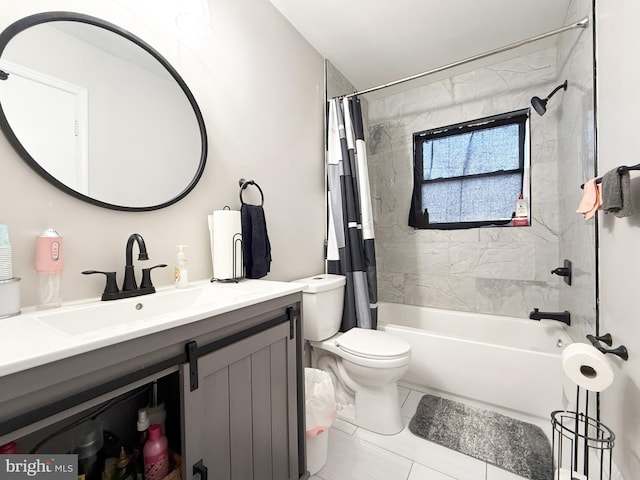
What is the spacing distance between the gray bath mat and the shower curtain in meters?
0.64

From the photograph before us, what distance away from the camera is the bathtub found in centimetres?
158

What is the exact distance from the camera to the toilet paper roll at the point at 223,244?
4.05ft

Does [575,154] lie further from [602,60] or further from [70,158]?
[70,158]

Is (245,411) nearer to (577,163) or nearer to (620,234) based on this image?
(620,234)

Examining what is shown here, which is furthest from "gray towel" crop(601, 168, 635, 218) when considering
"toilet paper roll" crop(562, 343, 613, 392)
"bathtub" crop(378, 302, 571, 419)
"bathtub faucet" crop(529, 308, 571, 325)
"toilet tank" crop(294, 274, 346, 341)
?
"toilet tank" crop(294, 274, 346, 341)

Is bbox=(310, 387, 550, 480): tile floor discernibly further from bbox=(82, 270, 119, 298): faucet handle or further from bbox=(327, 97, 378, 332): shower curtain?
bbox=(82, 270, 119, 298): faucet handle

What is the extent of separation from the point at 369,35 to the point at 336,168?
0.93 meters

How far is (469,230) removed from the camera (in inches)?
93.1

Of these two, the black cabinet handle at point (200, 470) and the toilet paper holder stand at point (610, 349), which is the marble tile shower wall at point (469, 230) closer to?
the toilet paper holder stand at point (610, 349)

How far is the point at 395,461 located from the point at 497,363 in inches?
32.8

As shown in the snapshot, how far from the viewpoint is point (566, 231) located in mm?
1860

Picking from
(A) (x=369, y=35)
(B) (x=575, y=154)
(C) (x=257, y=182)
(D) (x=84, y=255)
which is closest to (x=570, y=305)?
(B) (x=575, y=154)

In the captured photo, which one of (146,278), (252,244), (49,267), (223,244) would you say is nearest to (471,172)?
(252,244)

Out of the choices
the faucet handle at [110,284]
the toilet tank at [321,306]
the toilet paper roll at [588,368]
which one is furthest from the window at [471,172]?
the faucet handle at [110,284]
